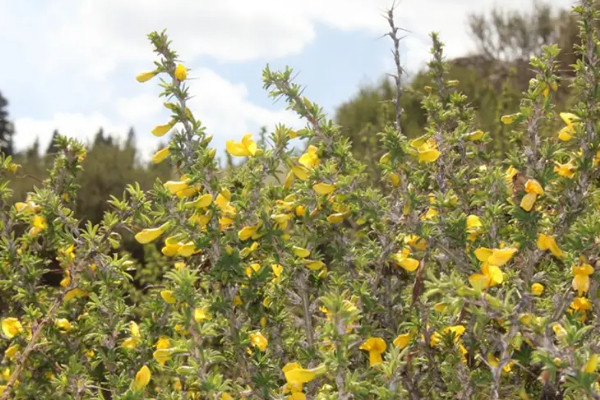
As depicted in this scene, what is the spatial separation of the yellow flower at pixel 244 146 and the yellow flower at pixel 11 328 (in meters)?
0.96

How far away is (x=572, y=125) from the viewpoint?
2.06 metres

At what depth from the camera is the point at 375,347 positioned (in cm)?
173

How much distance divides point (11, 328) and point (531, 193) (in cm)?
166

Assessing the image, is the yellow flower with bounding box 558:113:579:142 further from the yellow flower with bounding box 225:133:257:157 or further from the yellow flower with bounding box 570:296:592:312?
the yellow flower with bounding box 225:133:257:157

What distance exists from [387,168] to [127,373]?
3.25 feet

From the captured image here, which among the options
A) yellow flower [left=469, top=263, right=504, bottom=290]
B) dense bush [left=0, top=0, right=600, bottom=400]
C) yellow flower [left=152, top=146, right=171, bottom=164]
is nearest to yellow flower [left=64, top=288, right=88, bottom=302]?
dense bush [left=0, top=0, right=600, bottom=400]

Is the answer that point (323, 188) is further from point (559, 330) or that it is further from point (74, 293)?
point (74, 293)

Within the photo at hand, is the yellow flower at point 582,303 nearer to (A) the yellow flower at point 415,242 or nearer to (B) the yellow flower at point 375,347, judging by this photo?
(A) the yellow flower at point 415,242

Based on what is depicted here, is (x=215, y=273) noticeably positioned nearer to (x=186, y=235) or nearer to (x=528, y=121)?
(x=186, y=235)

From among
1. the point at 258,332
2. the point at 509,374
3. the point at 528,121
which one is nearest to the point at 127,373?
the point at 258,332

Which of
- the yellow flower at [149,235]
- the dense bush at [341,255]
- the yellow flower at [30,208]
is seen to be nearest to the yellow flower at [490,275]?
the dense bush at [341,255]

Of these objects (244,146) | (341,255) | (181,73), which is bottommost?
(341,255)

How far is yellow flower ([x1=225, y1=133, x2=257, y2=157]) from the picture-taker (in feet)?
6.50

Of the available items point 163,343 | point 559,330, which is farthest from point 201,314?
point 559,330
